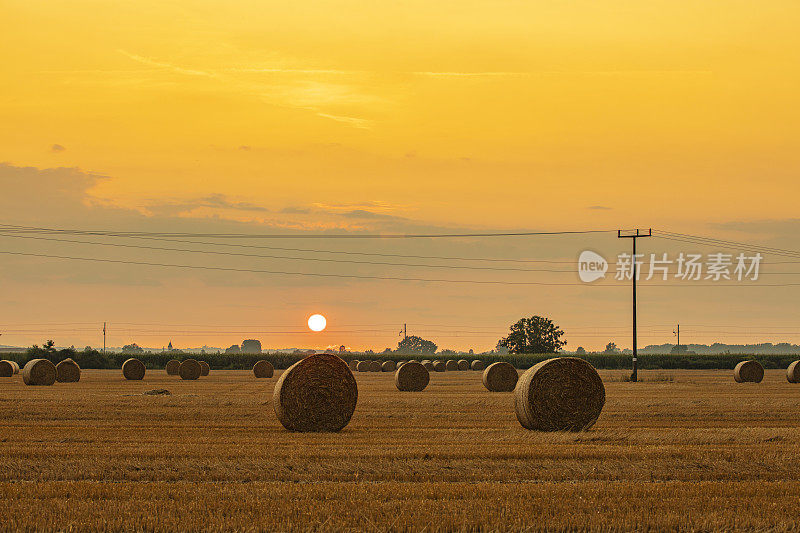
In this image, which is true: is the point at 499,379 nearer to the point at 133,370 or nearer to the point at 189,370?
the point at 189,370

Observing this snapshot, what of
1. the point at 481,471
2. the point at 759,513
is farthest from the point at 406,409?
the point at 759,513

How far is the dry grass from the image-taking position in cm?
1230

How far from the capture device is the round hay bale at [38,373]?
5288 cm

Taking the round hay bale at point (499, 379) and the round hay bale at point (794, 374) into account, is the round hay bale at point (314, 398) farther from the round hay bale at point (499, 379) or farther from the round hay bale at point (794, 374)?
the round hay bale at point (794, 374)

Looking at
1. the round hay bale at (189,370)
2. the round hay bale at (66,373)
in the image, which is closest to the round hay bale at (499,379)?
the round hay bale at (66,373)

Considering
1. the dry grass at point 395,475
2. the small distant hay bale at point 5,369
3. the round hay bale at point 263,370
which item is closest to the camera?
the dry grass at point 395,475

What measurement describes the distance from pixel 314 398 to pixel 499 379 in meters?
25.0

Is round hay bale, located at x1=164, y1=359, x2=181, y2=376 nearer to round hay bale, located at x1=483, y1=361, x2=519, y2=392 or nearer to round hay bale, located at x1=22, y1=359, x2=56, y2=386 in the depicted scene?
round hay bale, located at x1=22, y1=359, x2=56, y2=386

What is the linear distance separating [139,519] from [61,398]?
A: 27.5m

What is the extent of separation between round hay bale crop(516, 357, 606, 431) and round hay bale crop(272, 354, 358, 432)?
472 centimetres

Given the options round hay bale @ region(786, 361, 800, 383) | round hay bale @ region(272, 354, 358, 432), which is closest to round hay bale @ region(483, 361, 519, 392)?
round hay bale @ region(786, 361, 800, 383)

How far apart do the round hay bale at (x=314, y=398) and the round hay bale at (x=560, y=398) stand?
186 inches

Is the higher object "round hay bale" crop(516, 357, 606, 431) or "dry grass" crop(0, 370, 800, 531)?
"round hay bale" crop(516, 357, 606, 431)

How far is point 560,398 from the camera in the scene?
25.9m
